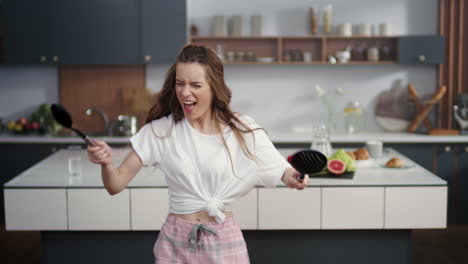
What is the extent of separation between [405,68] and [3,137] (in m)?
3.81

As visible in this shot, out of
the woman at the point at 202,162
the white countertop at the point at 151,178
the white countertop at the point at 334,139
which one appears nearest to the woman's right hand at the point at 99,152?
the woman at the point at 202,162

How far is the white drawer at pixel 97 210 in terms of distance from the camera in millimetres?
3055

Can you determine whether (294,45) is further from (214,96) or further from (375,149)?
(214,96)

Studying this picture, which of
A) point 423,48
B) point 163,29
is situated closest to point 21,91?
point 163,29

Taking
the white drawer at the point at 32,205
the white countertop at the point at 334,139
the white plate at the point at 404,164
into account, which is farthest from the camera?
the white countertop at the point at 334,139

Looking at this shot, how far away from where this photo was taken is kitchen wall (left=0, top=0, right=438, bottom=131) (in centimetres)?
568

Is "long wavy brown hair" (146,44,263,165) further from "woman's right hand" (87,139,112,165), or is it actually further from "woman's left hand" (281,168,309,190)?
"woman's right hand" (87,139,112,165)

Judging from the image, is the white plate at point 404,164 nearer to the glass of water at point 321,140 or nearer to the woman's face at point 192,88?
the glass of water at point 321,140

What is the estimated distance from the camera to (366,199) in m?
3.08

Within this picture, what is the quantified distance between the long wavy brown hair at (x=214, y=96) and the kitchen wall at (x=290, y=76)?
3753 millimetres

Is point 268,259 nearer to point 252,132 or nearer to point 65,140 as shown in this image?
point 252,132

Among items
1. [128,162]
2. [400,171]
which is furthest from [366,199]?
[128,162]

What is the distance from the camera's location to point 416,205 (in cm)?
308

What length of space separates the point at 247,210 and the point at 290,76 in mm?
2869
